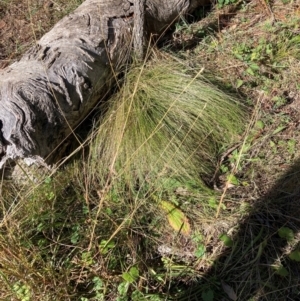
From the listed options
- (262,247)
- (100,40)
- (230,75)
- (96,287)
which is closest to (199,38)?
(230,75)

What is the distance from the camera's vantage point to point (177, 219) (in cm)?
250

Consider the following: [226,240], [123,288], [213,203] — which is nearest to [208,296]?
[226,240]

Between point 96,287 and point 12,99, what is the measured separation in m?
1.11

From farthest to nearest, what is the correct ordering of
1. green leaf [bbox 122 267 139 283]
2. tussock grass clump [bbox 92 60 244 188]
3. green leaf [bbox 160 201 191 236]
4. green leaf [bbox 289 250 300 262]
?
tussock grass clump [bbox 92 60 244 188] < green leaf [bbox 160 201 191 236] < green leaf [bbox 289 250 300 262] < green leaf [bbox 122 267 139 283]

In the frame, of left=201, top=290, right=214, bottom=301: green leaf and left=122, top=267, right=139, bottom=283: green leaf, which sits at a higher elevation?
left=122, top=267, right=139, bottom=283: green leaf

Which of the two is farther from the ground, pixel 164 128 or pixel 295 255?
pixel 164 128

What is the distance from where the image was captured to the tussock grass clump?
2.67m

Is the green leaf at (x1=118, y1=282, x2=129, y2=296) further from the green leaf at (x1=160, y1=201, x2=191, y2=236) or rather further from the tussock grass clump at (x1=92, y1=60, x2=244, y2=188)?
the tussock grass clump at (x1=92, y1=60, x2=244, y2=188)

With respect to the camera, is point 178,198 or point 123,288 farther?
point 178,198

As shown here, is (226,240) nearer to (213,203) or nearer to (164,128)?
(213,203)

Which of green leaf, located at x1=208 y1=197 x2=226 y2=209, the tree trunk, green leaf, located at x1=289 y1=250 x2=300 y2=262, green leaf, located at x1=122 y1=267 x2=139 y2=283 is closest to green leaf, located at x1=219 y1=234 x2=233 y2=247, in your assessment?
green leaf, located at x1=208 y1=197 x2=226 y2=209

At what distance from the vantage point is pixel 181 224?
2479mm

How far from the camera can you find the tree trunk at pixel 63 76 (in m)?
2.48

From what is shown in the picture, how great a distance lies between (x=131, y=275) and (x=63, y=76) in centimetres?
128
